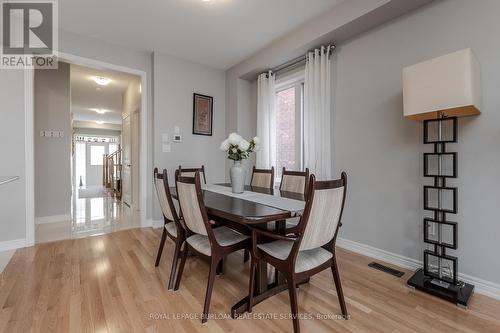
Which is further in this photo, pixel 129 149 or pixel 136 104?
pixel 129 149

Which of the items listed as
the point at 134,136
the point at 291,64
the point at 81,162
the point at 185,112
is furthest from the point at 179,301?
the point at 81,162

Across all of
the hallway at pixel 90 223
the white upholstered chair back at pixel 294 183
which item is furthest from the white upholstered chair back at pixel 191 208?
the hallway at pixel 90 223

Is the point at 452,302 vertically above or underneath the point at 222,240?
underneath

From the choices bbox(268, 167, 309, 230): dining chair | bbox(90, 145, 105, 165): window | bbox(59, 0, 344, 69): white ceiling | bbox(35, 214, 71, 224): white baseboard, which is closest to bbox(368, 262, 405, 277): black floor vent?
bbox(268, 167, 309, 230): dining chair

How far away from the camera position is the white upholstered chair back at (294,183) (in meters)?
2.48

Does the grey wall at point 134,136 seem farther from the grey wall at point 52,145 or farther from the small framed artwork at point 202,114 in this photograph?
the small framed artwork at point 202,114

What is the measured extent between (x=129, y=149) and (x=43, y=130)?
1425 millimetres

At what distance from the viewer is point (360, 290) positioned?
74.3 inches

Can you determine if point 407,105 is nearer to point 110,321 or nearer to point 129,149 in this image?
point 110,321

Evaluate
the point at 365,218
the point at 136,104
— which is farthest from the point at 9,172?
the point at 365,218

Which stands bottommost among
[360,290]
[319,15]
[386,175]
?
[360,290]

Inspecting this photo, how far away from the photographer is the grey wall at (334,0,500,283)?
1821 millimetres

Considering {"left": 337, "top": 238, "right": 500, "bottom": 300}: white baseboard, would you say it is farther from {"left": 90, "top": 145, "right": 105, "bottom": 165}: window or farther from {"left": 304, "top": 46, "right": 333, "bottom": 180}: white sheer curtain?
{"left": 90, "top": 145, "right": 105, "bottom": 165}: window

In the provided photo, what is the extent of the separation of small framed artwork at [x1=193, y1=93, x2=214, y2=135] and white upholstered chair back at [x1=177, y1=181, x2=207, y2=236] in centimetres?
243
